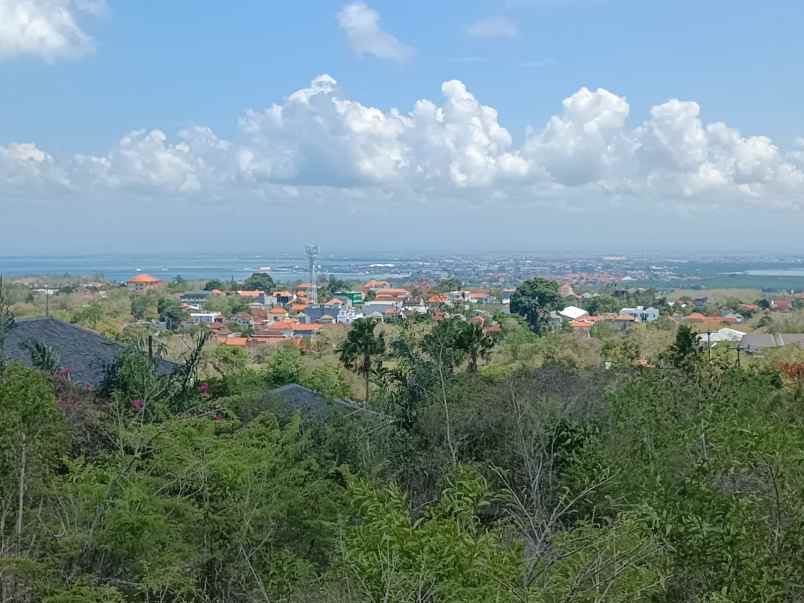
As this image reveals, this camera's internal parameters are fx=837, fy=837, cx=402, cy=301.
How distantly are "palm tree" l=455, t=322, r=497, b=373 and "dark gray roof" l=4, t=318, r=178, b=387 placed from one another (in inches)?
281

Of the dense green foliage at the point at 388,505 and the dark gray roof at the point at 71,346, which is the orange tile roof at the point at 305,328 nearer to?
the dark gray roof at the point at 71,346

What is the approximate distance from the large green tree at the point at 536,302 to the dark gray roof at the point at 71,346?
36.8 meters

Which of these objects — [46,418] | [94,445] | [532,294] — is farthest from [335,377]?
[532,294]

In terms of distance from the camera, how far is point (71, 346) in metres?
20.2

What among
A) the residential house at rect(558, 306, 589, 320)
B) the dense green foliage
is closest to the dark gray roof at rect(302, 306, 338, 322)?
the residential house at rect(558, 306, 589, 320)

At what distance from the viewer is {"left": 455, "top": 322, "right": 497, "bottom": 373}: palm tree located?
21266 mm

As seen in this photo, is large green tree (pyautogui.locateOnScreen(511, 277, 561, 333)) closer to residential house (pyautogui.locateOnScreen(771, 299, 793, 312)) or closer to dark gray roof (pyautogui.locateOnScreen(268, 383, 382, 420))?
residential house (pyautogui.locateOnScreen(771, 299, 793, 312))

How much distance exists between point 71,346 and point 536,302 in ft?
125

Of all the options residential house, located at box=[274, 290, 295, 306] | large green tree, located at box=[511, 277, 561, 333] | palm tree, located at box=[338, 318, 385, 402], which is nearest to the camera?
palm tree, located at box=[338, 318, 385, 402]

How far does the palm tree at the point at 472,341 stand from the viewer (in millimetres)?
21266

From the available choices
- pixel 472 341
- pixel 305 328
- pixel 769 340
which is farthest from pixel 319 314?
pixel 472 341

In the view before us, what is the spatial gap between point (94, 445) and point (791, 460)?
30.2 ft

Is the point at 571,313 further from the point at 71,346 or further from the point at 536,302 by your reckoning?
the point at 71,346

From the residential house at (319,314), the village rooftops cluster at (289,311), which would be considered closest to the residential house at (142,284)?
the village rooftops cluster at (289,311)
